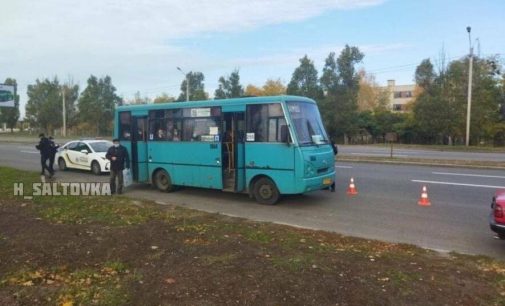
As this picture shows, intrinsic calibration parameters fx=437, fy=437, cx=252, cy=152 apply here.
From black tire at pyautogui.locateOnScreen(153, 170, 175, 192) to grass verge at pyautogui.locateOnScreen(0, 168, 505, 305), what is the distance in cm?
459

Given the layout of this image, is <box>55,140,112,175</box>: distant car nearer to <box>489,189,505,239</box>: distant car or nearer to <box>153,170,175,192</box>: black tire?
<box>153,170,175,192</box>: black tire

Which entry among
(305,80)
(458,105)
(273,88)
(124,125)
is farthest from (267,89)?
(124,125)

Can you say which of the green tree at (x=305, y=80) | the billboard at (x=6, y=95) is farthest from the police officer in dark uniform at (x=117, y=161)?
the green tree at (x=305, y=80)

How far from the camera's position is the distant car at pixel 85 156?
58.3 ft

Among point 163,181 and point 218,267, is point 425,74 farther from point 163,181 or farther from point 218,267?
point 218,267

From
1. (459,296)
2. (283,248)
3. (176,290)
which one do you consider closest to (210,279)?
(176,290)

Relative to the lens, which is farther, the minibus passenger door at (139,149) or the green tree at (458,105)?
the green tree at (458,105)

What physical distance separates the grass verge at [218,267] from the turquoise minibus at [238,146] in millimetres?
2540

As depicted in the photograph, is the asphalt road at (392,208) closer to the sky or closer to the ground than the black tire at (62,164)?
closer to the ground

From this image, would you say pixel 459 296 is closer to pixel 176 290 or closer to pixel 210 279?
pixel 210 279

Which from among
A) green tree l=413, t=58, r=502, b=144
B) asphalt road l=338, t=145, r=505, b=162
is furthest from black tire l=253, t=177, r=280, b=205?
green tree l=413, t=58, r=502, b=144

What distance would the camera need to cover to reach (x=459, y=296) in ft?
15.1

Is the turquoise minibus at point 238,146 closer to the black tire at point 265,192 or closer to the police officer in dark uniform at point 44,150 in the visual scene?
the black tire at point 265,192

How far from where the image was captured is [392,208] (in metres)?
10.3
